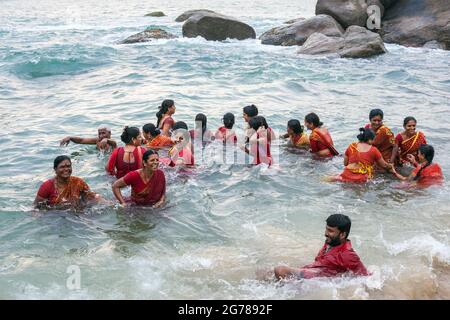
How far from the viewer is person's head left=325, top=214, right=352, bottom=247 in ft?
19.1

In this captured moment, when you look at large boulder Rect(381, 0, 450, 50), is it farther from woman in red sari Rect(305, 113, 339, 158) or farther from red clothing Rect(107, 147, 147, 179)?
red clothing Rect(107, 147, 147, 179)

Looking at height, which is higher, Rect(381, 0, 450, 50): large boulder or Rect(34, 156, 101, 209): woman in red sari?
Rect(381, 0, 450, 50): large boulder

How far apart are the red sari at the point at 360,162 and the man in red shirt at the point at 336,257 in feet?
10.9

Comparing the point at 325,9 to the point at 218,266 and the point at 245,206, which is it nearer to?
the point at 245,206

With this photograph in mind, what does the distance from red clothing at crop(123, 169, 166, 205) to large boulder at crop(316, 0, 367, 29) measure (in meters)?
18.8

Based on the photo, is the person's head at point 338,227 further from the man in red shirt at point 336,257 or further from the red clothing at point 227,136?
the red clothing at point 227,136

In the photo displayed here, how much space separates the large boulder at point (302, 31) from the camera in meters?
23.3

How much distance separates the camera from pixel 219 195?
9352mm

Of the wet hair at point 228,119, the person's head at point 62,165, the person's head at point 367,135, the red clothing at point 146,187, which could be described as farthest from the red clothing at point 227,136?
the person's head at point 62,165

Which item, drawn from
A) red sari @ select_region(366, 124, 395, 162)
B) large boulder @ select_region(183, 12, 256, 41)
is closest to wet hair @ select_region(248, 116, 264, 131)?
red sari @ select_region(366, 124, 395, 162)

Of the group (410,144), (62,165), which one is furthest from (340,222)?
(410,144)

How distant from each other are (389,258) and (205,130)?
220 inches

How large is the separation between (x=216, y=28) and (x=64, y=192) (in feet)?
63.2
